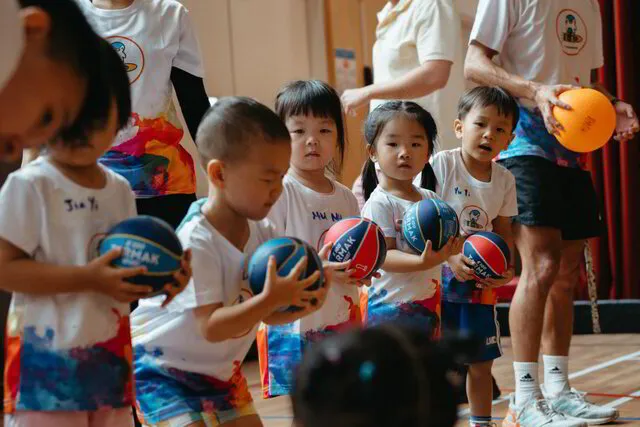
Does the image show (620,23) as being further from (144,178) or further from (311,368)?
(311,368)

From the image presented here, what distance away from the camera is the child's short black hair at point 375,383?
155cm

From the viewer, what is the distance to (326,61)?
27.7ft

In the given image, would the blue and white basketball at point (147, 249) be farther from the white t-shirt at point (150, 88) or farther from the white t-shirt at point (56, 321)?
the white t-shirt at point (150, 88)

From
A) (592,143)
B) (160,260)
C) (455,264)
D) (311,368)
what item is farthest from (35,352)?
(592,143)

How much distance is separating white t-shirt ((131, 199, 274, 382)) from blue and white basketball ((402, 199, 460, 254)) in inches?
31.7

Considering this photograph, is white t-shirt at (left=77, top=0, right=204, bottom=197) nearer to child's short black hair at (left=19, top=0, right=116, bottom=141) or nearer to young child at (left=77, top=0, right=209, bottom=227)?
young child at (left=77, top=0, right=209, bottom=227)

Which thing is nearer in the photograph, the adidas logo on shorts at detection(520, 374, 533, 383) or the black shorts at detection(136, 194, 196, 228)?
the black shorts at detection(136, 194, 196, 228)

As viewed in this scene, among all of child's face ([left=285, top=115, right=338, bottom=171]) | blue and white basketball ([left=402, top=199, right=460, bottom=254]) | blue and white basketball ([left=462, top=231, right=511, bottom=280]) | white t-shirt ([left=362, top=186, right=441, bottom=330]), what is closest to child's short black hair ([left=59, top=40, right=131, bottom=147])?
child's face ([left=285, top=115, right=338, bottom=171])

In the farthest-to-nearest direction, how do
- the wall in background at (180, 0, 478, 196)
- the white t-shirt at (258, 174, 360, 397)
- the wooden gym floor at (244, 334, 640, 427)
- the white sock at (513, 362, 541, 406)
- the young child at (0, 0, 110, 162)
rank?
the wall in background at (180, 0, 478, 196)
the wooden gym floor at (244, 334, 640, 427)
the white sock at (513, 362, 541, 406)
the white t-shirt at (258, 174, 360, 397)
the young child at (0, 0, 110, 162)

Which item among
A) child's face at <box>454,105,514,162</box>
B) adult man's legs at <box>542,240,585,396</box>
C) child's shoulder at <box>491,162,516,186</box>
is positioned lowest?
adult man's legs at <box>542,240,585,396</box>

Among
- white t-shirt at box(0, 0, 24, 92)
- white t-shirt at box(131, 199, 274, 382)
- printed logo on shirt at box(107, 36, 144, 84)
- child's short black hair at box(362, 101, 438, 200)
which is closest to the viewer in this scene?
white t-shirt at box(0, 0, 24, 92)

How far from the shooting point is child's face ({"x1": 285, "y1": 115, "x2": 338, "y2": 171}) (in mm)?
3494

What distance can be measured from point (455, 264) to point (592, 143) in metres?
0.82

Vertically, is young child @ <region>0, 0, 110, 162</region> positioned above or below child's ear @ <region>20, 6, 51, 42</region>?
below
